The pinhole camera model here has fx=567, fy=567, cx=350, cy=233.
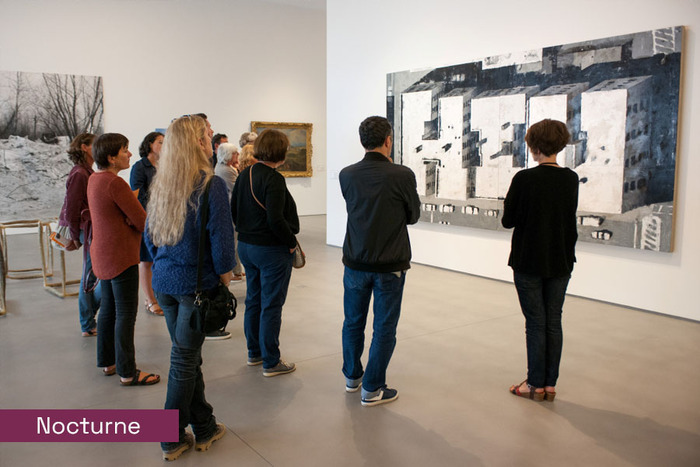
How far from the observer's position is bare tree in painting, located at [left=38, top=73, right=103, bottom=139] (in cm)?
1032

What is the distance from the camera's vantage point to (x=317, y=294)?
607 centimetres

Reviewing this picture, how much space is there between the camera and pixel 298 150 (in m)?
13.5

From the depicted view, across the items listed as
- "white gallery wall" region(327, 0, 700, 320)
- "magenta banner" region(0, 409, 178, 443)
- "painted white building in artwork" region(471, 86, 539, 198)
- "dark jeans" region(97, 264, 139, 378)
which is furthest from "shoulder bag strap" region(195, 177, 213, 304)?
"painted white building in artwork" region(471, 86, 539, 198)

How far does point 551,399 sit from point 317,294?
308cm

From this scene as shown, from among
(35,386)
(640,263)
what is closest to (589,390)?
(640,263)

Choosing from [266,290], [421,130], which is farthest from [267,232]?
[421,130]

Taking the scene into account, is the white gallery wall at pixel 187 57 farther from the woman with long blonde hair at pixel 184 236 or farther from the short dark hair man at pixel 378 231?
the woman with long blonde hair at pixel 184 236

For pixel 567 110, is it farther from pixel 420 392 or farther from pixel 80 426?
pixel 80 426

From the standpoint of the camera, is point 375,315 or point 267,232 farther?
point 267,232

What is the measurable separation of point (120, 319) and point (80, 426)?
0.65 metres

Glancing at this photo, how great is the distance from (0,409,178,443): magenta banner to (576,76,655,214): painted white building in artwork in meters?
4.50

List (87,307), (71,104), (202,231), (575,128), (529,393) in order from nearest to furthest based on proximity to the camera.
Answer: (202,231) → (529,393) → (87,307) → (575,128) → (71,104)

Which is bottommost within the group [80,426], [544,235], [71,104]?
[80,426]

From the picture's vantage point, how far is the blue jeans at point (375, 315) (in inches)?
125
